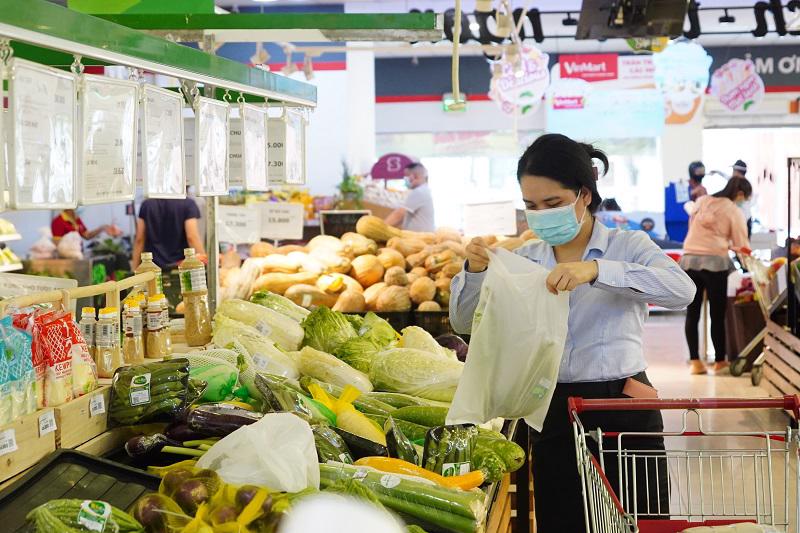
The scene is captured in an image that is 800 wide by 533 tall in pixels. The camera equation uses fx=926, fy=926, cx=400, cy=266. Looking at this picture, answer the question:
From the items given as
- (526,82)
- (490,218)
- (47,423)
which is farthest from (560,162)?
(526,82)

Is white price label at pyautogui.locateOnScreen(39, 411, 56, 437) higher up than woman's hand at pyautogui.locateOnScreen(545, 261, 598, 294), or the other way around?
woman's hand at pyautogui.locateOnScreen(545, 261, 598, 294)

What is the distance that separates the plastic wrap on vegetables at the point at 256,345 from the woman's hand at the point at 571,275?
4.17 ft

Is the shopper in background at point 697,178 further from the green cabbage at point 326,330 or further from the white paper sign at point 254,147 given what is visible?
the white paper sign at point 254,147

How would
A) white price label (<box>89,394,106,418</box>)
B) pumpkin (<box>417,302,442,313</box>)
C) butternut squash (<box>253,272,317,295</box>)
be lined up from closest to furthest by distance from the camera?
white price label (<box>89,394,106,418</box>), pumpkin (<box>417,302,442,313</box>), butternut squash (<box>253,272,317,295</box>)

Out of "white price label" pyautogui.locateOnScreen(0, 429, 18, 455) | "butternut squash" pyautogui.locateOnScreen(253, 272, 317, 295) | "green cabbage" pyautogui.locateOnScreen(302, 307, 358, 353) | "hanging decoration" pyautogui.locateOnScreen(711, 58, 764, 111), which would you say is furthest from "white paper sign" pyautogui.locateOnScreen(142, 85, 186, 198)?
"hanging decoration" pyautogui.locateOnScreen(711, 58, 764, 111)

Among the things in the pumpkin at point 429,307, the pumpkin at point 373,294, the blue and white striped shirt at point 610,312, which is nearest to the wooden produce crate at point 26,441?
the blue and white striped shirt at point 610,312

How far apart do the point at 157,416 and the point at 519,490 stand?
189cm

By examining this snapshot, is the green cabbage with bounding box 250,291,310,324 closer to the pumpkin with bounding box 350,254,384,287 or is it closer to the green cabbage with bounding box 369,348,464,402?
the green cabbage with bounding box 369,348,464,402

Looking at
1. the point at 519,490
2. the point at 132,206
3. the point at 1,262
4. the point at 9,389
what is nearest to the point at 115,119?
the point at 9,389

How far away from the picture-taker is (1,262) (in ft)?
25.1

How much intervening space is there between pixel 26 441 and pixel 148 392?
18.9 inches

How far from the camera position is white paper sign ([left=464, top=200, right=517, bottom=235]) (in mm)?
7184

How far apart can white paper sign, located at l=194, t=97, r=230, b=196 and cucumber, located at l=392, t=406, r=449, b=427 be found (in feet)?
3.14

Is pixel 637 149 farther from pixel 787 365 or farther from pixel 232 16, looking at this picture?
pixel 232 16
